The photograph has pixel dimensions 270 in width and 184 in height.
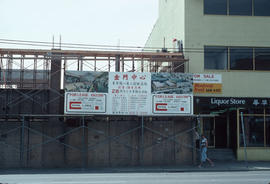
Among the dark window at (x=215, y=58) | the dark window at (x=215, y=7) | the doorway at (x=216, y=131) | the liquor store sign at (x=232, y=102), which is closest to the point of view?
the liquor store sign at (x=232, y=102)

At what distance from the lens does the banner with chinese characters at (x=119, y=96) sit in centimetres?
1780

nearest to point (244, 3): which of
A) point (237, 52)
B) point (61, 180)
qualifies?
point (237, 52)

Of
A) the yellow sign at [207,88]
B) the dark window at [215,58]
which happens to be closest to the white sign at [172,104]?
the yellow sign at [207,88]

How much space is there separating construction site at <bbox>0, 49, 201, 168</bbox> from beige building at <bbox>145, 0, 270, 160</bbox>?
3.17 metres

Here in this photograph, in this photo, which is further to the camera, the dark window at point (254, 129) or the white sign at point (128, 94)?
the dark window at point (254, 129)

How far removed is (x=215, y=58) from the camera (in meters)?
20.9

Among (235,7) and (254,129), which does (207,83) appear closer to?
(254,129)

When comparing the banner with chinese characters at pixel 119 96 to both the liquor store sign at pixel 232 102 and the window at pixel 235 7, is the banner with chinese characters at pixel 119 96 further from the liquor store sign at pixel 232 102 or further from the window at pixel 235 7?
the window at pixel 235 7

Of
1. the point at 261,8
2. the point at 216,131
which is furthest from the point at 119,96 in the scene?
the point at 261,8

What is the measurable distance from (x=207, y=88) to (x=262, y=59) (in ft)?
13.5

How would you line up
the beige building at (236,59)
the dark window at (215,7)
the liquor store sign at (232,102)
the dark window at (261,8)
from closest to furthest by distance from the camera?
1. the liquor store sign at (232,102)
2. the beige building at (236,59)
3. the dark window at (215,7)
4. the dark window at (261,8)

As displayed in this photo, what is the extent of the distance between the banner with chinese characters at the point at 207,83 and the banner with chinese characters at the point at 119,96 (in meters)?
1.72

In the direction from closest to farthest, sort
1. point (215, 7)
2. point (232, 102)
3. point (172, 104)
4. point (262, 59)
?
point (172, 104) → point (232, 102) → point (262, 59) → point (215, 7)

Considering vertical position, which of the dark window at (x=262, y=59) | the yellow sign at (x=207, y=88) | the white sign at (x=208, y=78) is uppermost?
the dark window at (x=262, y=59)
